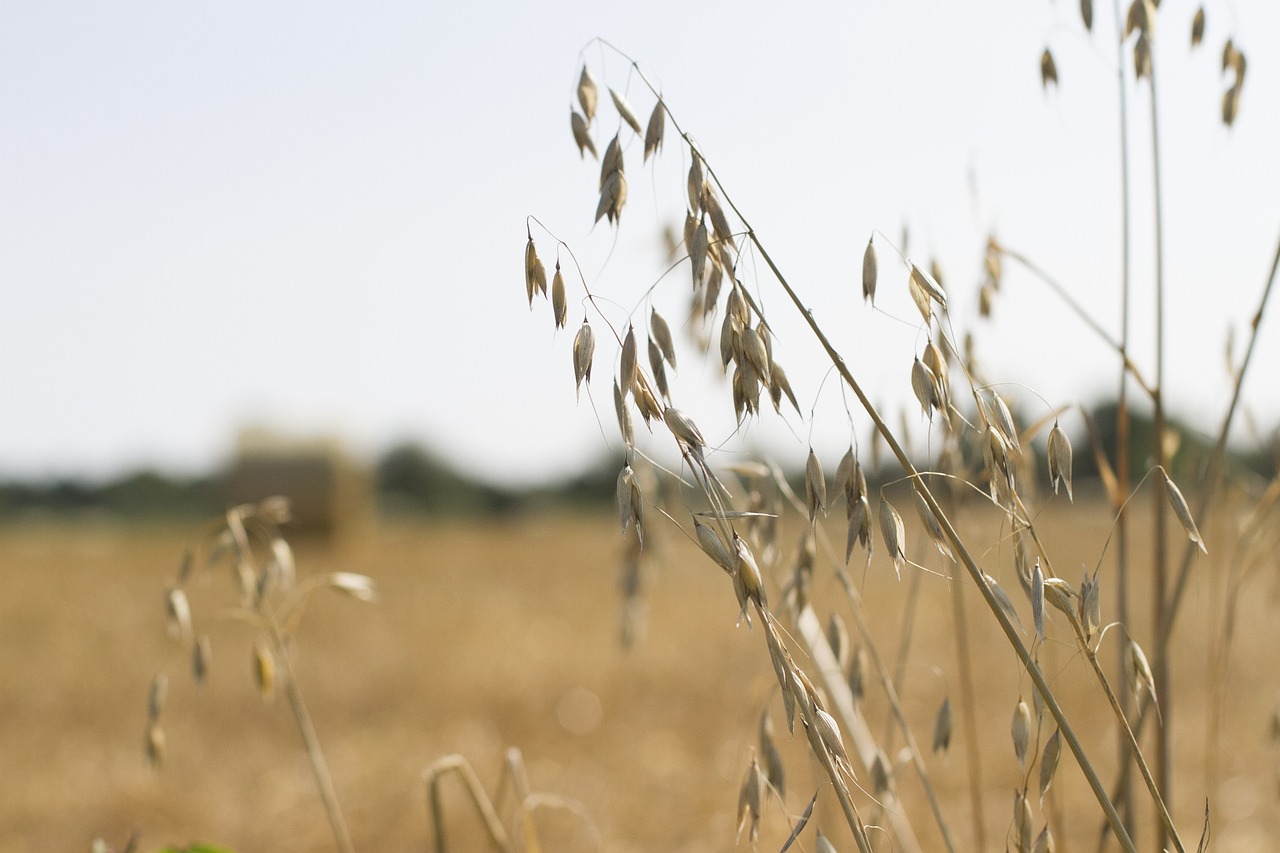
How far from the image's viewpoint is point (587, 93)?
29.9 inches

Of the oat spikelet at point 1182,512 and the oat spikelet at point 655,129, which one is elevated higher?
the oat spikelet at point 655,129

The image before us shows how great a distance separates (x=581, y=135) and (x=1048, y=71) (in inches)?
20.0

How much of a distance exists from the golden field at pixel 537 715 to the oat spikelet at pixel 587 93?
1.23 ft

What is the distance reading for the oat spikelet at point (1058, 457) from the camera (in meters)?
0.72

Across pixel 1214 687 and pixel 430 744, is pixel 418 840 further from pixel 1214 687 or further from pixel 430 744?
pixel 1214 687

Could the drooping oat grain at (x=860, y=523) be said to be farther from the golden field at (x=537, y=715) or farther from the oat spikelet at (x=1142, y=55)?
the oat spikelet at (x=1142, y=55)

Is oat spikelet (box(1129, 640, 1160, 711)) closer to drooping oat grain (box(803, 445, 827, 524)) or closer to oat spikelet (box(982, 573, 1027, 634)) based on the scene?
oat spikelet (box(982, 573, 1027, 634))

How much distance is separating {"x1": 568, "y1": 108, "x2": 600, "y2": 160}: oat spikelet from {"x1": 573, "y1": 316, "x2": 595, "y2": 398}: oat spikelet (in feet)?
0.44

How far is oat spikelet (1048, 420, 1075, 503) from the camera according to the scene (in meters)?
0.72

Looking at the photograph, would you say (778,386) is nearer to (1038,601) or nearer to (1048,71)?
(1038,601)

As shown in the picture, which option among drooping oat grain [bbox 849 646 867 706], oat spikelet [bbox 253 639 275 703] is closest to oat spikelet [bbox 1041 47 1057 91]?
drooping oat grain [bbox 849 646 867 706]

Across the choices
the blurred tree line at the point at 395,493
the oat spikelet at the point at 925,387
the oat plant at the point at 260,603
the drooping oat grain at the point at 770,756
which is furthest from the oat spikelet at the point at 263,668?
the blurred tree line at the point at 395,493

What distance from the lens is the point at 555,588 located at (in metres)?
6.16

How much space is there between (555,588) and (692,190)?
5616mm
